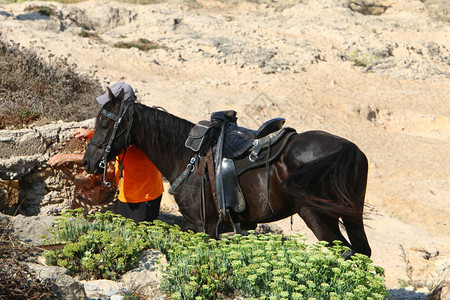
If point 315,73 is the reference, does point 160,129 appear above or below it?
above

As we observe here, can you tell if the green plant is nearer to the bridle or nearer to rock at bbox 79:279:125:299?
the bridle

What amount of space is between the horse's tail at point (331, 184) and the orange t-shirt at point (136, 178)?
1434 millimetres

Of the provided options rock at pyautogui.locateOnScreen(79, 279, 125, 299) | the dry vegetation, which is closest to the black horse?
rock at pyautogui.locateOnScreen(79, 279, 125, 299)

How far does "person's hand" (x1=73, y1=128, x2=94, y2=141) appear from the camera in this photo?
18.1ft

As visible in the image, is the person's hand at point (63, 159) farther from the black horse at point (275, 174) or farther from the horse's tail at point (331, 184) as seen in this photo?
the horse's tail at point (331, 184)

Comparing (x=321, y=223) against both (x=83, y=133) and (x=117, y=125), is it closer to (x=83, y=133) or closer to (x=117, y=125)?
(x=117, y=125)

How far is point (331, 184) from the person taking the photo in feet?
15.0

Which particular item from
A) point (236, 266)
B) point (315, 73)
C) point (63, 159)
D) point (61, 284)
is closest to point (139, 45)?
point (315, 73)

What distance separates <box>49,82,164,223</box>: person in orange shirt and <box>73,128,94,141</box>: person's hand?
0.41 meters

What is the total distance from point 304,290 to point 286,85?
35.2 feet

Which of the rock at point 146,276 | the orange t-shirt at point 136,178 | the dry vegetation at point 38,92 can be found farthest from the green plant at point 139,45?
the rock at point 146,276

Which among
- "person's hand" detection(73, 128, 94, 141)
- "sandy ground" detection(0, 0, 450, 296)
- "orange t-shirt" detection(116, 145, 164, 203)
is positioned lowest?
"sandy ground" detection(0, 0, 450, 296)

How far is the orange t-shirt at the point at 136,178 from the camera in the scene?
5277 millimetres

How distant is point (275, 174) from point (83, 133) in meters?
2.03
